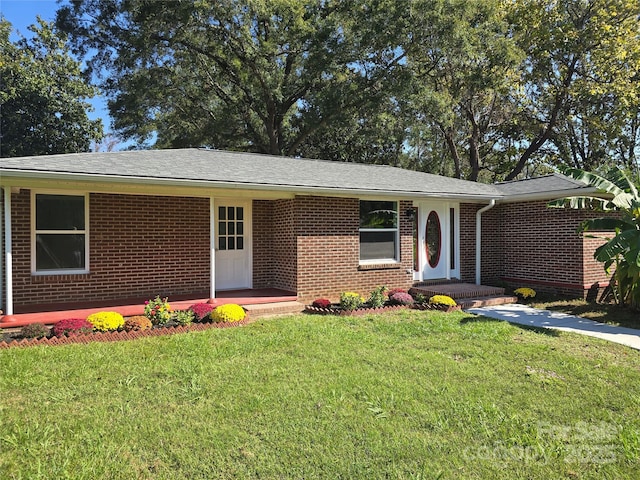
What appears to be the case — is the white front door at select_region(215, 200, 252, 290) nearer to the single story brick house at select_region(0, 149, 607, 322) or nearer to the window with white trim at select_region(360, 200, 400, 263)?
the single story brick house at select_region(0, 149, 607, 322)

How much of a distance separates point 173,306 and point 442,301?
601cm

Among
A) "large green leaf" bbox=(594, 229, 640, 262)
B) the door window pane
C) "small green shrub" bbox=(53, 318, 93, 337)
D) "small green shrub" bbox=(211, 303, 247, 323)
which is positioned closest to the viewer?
"small green shrub" bbox=(53, 318, 93, 337)

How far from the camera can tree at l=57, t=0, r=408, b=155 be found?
19188mm

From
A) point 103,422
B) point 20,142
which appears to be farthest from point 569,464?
point 20,142

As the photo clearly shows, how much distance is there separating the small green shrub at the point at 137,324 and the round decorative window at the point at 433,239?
26.8ft

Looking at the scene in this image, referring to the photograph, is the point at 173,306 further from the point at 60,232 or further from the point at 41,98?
the point at 41,98

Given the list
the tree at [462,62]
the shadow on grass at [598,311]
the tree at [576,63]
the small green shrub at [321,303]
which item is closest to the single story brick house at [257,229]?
the small green shrub at [321,303]

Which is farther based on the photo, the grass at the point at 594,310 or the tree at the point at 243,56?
the tree at the point at 243,56

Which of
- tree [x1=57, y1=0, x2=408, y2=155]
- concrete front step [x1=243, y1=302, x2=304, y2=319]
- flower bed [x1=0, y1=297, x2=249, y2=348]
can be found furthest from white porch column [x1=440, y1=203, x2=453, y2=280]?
tree [x1=57, y1=0, x2=408, y2=155]

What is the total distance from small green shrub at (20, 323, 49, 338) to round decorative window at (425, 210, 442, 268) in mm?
9609

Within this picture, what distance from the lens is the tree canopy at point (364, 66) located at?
19141 millimetres

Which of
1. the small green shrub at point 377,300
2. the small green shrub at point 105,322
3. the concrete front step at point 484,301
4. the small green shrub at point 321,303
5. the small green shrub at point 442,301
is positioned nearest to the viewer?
the small green shrub at point 105,322

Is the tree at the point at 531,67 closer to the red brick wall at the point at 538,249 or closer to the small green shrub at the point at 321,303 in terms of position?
the red brick wall at the point at 538,249

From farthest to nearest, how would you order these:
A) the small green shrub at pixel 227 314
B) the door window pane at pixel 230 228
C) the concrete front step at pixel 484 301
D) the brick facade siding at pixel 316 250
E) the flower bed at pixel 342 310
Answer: the door window pane at pixel 230 228
the concrete front step at pixel 484 301
the brick facade siding at pixel 316 250
the flower bed at pixel 342 310
the small green shrub at pixel 227 314
